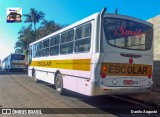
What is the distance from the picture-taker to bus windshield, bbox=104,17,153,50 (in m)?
7.92

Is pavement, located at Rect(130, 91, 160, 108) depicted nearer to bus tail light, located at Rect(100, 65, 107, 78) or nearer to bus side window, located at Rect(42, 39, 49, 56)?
bus tail light, located at Rect(100, 65, 107, 78)

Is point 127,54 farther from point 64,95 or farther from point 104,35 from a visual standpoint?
point 64,95

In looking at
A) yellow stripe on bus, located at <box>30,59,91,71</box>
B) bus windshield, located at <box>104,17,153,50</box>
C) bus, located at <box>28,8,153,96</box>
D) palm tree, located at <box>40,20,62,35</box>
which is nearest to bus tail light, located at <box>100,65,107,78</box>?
bus, located at <box>28,8,153,96</box>

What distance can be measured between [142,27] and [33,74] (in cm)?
1043

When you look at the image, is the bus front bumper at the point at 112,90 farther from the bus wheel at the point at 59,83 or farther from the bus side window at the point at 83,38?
the bus wheel at the point at 59,83

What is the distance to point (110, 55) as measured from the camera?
775 cm

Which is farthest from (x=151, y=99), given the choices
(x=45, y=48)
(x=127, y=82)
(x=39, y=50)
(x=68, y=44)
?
(x=39, y=50)

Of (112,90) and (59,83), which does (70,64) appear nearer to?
(59,83)

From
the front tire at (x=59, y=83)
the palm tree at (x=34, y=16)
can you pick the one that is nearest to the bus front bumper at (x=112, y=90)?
the front tire at (x=59, y=83)

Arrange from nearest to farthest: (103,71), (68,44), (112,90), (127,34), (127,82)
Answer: (103,71) < (112,90) < (127,82) < (127,34) < (68,44)

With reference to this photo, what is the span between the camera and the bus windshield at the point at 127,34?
7.92 m

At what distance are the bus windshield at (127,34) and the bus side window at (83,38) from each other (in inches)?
28.2

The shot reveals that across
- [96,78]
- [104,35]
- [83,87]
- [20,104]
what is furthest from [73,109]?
[104,35]

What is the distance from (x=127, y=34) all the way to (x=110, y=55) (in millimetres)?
1102
